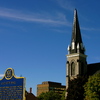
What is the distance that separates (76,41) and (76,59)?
19.7ft

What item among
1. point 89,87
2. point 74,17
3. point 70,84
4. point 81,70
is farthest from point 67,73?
point 89,87

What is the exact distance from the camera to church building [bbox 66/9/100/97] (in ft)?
282

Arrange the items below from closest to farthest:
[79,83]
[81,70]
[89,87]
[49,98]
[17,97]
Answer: [17,97] → [89,87] → [79,83] → [81,70] → [49,98]

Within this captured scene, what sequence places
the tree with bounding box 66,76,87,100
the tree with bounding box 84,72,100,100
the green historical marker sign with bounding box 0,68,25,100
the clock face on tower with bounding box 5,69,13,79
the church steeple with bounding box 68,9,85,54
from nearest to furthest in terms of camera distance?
1. the green historical marker sign with bounding box 0,68,25,100
2. the clock face on tower with bounding box 5,69,13,79
3. the tree with bounding box 84,72,100,100
4. the tree with bounding box 66,76,87,100
5. the church steeple with bounding box 68,9,85,54

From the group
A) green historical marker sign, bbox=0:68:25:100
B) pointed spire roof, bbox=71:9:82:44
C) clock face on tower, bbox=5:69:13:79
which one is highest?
pointed spire roof, bbox=71:9:82:44

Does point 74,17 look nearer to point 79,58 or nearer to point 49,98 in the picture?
point 79,58

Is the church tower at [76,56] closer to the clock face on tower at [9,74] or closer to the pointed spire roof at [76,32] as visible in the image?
the pointed spire roof at [76,32]

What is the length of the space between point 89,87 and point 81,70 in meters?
26.4

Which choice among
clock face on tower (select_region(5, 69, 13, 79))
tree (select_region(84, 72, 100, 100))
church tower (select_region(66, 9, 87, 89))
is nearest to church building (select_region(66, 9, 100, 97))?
church tower (select_region(66, 9, 87, 89))

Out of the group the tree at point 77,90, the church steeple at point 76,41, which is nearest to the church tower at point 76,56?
the church steeple at point 76,41

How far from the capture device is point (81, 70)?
8625cm

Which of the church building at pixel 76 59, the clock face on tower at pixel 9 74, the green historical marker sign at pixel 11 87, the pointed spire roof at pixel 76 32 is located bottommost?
the green historical marker sign at pixel 11 87

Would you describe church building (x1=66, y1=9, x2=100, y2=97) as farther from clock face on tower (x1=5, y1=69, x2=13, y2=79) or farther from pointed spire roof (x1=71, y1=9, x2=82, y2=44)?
clock face on tower (x1=5, y1=69, x2=13, y2=79)

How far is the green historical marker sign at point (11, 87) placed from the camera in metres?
50.3
